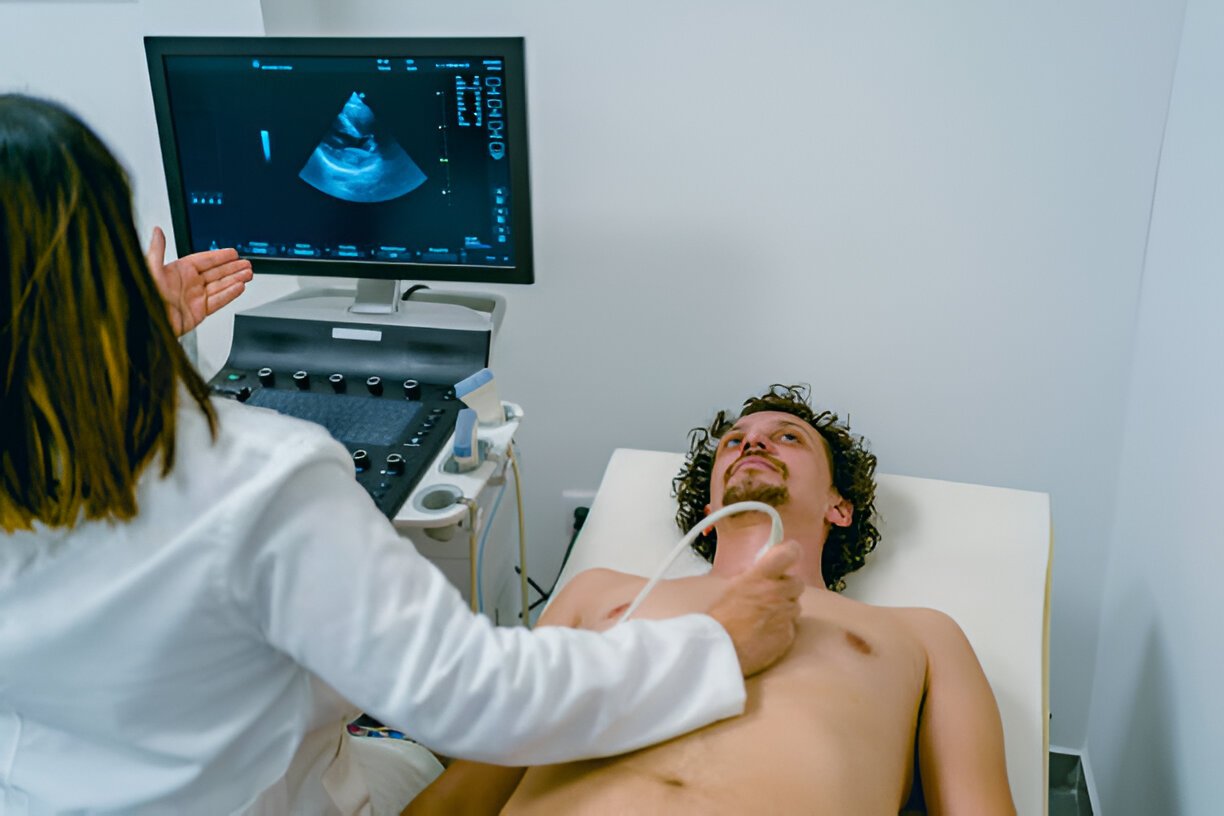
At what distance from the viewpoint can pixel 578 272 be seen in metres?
2.04

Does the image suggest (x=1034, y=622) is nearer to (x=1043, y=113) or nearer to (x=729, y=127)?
(x=1043, y=113)

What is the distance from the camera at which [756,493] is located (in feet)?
5.00

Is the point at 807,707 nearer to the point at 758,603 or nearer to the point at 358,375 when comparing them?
the point at 758,603

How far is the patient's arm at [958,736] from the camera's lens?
1.20 m

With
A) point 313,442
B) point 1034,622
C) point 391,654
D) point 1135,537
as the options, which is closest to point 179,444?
point 313,442

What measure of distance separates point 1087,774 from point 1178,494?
808 millimetres

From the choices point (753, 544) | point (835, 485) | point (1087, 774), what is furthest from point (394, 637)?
point (1087, 774)

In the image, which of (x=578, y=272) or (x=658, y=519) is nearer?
(x=658, y=519)

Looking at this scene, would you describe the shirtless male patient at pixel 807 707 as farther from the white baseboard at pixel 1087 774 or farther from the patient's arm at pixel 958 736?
the white baseboard at pixel 1087 774

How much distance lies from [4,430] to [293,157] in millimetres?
997

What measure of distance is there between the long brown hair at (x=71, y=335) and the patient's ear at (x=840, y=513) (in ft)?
3.59

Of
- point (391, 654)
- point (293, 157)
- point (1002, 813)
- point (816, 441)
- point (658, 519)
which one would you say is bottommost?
point (1002, 813)

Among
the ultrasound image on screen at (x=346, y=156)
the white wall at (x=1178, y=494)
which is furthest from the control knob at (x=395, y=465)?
the white wall at (x=1178, y=494)

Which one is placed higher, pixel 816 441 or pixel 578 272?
pixel 578 272
